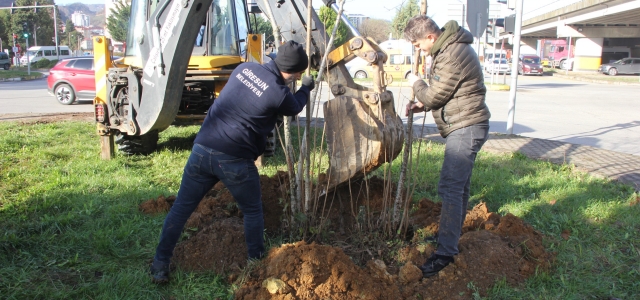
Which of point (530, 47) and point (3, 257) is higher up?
point (530, 47)

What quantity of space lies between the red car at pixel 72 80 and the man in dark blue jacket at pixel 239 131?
1303 cm

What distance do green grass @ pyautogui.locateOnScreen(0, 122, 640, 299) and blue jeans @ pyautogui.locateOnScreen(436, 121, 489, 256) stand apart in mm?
463

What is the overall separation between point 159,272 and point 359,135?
1.71 m

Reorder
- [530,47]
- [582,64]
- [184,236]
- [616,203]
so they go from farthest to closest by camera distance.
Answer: [530,47] → [582,64] → [616,203] → [184,236]

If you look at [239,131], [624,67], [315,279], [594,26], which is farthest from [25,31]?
[594,26]

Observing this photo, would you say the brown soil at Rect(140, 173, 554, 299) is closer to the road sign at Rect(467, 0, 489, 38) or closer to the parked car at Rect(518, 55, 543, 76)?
the road sign at Rect(467, 0, 489, 38)

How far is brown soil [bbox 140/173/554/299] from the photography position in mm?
3105

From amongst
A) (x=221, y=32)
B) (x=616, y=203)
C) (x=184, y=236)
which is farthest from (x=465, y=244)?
(x=221, y=32)

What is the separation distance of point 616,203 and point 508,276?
2455 mm

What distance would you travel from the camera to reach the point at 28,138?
7793mm

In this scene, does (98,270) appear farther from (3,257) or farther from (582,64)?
(582,64)

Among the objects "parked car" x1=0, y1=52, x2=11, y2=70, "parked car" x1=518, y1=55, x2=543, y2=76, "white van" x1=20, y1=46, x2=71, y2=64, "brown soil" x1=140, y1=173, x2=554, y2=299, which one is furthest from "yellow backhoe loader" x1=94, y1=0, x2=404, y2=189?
"white van" x1=20, y1=46, x2=71, y2=64

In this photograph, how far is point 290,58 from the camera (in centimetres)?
316

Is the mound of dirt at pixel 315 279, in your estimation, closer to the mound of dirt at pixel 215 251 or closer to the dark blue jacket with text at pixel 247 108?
A: the mound of dirt at pixel 215 251
